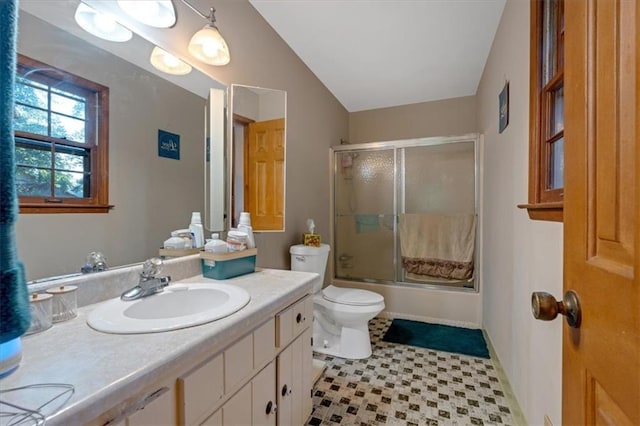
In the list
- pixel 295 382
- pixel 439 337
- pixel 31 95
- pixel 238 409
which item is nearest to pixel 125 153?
pixel 31 95

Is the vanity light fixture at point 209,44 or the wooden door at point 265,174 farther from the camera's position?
the wooden door at point 265,174

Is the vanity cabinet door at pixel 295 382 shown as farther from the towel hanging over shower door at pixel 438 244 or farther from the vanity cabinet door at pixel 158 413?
the towel hanging over shower door at pixel 438 244

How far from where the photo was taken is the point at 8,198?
0.47m

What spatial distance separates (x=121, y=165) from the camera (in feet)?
3.53

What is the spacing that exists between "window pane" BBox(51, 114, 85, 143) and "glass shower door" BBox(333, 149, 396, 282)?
7.86 feet

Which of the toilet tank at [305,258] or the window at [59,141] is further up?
the window at [59,141]

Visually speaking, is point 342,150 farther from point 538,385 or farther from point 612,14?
point 612,14

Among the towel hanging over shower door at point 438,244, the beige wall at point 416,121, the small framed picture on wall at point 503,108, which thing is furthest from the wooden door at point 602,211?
the beige wall at point 416,121

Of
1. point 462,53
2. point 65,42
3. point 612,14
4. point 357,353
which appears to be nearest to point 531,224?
point 612,14

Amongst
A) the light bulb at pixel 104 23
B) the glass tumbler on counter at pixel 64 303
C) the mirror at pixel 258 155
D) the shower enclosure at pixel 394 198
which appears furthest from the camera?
the shower enclosure at pixel 394 198

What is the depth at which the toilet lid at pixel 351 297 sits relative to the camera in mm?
2066

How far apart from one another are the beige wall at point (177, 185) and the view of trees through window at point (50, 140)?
9 centimetres

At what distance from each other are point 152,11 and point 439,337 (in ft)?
9.29

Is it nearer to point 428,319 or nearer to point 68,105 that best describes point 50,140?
point 68,105
